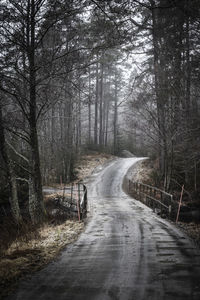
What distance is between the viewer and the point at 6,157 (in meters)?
11.2

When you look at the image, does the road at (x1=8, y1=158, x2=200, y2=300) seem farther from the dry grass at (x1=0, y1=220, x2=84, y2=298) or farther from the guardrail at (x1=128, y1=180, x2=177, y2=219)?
the guardrail at (x1=128, y1=180, x2=177, y2=219)

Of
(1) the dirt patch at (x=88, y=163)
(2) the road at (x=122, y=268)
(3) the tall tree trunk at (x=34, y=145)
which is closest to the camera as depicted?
(2) the road at (x=122, y=268)

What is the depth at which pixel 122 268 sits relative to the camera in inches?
212

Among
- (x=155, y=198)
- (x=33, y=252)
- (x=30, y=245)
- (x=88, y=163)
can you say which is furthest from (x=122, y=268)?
(x=88, y=163)

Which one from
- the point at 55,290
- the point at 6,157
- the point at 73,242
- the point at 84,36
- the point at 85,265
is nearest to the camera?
the point at 55,290

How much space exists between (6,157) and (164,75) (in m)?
8.06

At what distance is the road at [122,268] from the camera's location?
4.33 metres

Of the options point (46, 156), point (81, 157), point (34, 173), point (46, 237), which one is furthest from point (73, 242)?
point (81, 157)

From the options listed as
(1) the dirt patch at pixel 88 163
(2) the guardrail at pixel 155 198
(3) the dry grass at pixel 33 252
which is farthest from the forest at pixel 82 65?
(1) the dirt patch at pixel 88 163

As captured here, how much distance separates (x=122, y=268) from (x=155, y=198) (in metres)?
10.9

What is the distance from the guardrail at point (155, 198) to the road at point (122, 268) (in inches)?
108

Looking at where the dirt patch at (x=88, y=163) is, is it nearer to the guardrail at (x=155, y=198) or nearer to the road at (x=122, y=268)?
the guardrail at (x=155, y=198)

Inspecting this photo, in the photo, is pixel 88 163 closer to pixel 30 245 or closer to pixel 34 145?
pixel 34 145

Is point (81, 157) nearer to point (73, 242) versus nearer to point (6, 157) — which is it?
point (6, 157)
